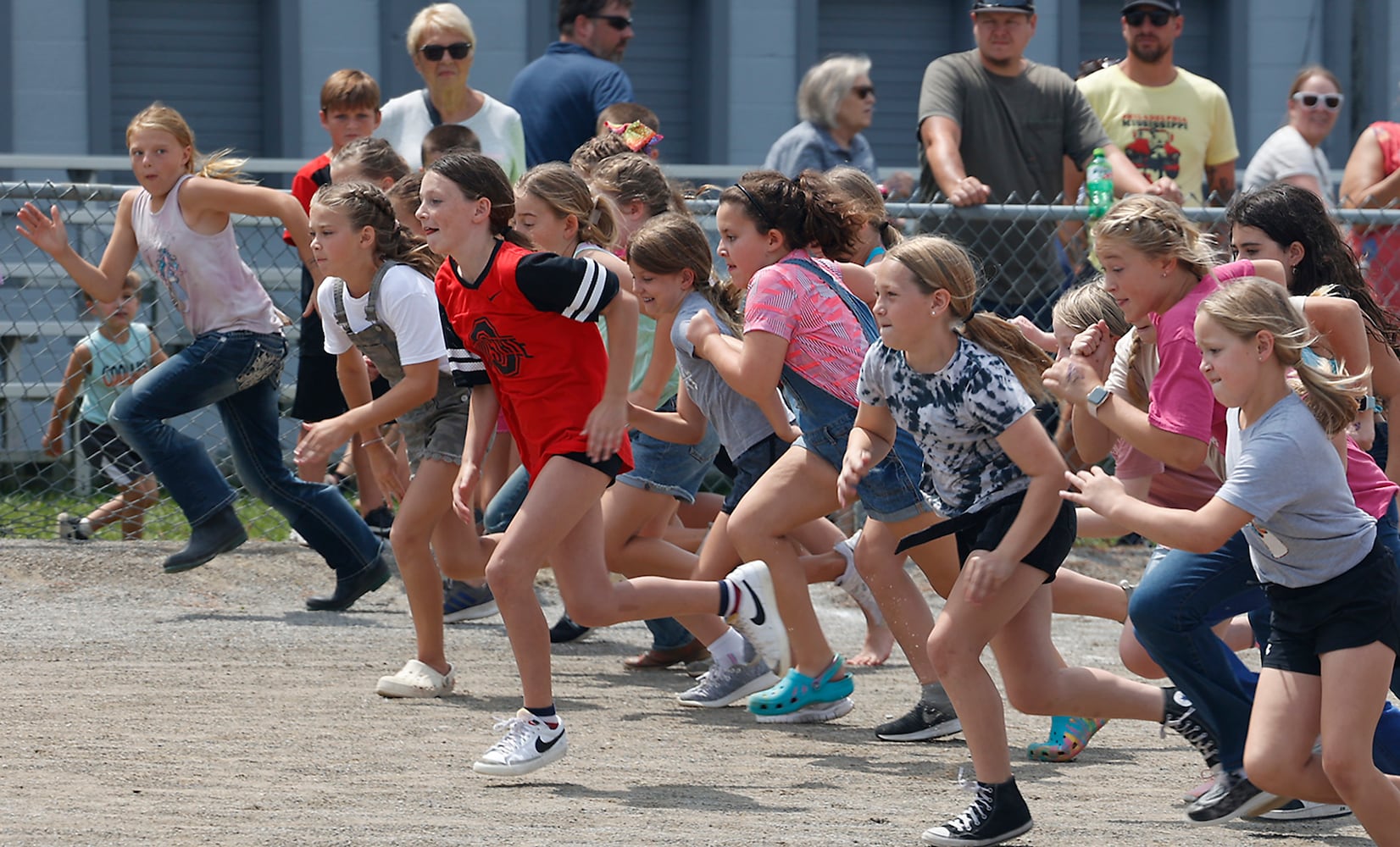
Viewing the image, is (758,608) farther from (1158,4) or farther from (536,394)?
(1158,4)

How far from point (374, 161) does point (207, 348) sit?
1.02m

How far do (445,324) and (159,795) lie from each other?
1964 mm

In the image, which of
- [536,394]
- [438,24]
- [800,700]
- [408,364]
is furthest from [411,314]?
[438,24]

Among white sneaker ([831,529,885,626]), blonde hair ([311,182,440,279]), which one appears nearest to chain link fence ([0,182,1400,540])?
white sneaker ([831,529,885,626])

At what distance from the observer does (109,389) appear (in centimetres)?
869

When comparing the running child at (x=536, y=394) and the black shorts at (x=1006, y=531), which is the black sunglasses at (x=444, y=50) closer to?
the running child at (x=536, y=394)

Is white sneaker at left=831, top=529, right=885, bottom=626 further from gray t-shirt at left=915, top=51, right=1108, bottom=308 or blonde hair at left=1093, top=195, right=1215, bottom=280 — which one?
gray t-shirt at left=915, top=51, right=1108, bottom=308

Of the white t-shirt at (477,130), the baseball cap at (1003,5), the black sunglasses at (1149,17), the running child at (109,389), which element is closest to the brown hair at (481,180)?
the white t-shirt at (477,130)

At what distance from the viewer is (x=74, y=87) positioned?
12.1 metres

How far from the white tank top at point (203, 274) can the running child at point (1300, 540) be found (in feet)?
13.7

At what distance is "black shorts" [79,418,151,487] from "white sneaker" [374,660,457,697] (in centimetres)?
304

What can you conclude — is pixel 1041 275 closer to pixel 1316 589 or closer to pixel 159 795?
pixel 1316 589

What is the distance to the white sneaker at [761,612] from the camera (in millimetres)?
5559

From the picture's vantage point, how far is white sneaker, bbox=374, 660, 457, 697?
19.4ft
